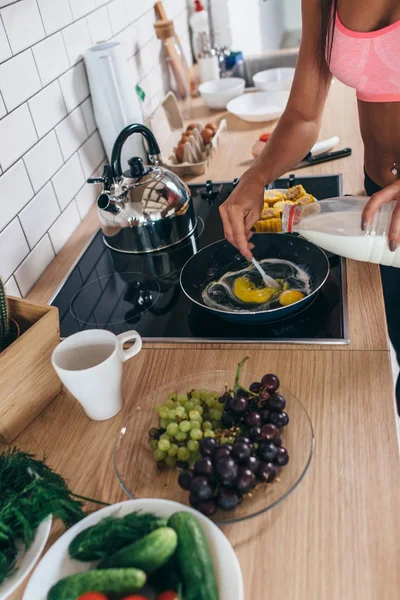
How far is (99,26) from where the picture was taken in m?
1.43

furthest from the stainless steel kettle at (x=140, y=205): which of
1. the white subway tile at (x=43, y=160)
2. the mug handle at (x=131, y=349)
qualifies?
the mug handle at (x=131, y=349)

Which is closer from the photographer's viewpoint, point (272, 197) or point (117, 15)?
point (272, 197)

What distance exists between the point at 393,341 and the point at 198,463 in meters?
0.79

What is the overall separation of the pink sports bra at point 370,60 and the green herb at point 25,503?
0.81m

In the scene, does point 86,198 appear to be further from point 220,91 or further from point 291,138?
point 220,91

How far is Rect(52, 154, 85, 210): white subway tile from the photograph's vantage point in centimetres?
122

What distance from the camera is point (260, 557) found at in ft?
1.89

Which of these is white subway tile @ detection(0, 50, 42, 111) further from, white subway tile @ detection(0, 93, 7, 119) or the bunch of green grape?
the bunch of green grape

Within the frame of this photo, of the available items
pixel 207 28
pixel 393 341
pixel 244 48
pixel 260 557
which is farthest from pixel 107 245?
pixel 244 48

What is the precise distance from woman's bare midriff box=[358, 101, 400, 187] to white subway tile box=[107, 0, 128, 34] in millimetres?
794

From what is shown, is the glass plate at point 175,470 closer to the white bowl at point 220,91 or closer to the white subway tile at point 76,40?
the white subway tile at point 76,40

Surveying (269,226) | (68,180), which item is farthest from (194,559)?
(68,180)

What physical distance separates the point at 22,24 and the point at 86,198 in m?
0.41

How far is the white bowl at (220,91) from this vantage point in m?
1.85
